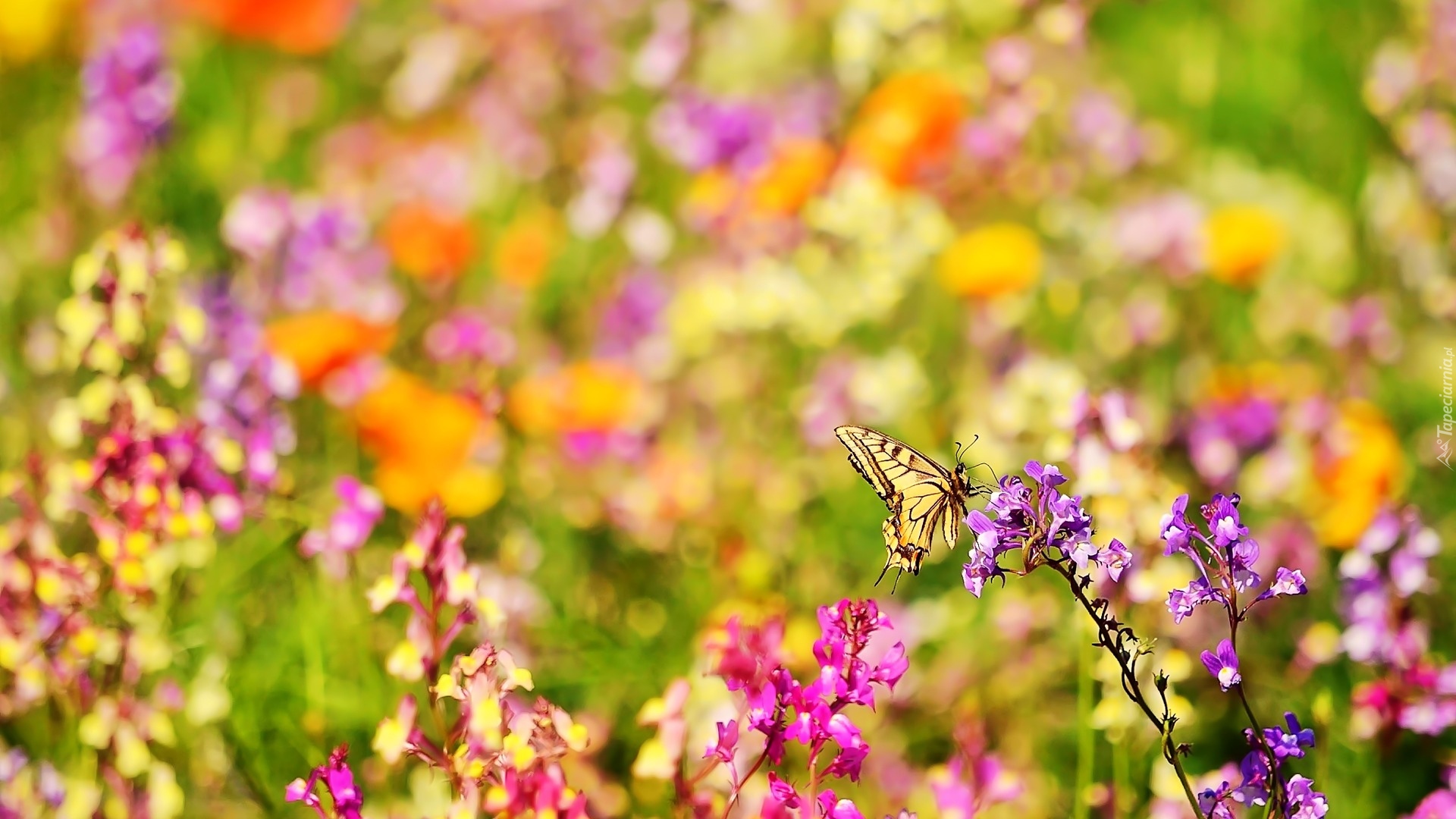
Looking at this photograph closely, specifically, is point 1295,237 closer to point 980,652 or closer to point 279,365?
point 980,652

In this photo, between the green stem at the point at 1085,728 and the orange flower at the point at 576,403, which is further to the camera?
the orange flower at the point at 576,403

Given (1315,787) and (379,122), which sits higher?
(379,122)

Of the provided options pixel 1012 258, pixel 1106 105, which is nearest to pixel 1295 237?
pixel 1106 105

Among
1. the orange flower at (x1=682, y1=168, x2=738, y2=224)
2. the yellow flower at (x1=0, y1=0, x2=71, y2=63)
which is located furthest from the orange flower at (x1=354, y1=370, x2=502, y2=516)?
the yellow flower at (x1=0, y1=0, x2=71, y2=63)

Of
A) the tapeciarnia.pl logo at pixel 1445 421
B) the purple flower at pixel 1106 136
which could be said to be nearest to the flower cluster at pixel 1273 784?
the tapeciarnia.pl logo at pixel 1445 421

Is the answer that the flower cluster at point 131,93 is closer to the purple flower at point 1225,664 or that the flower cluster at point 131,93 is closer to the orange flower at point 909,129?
the orange flower at point 909,129
